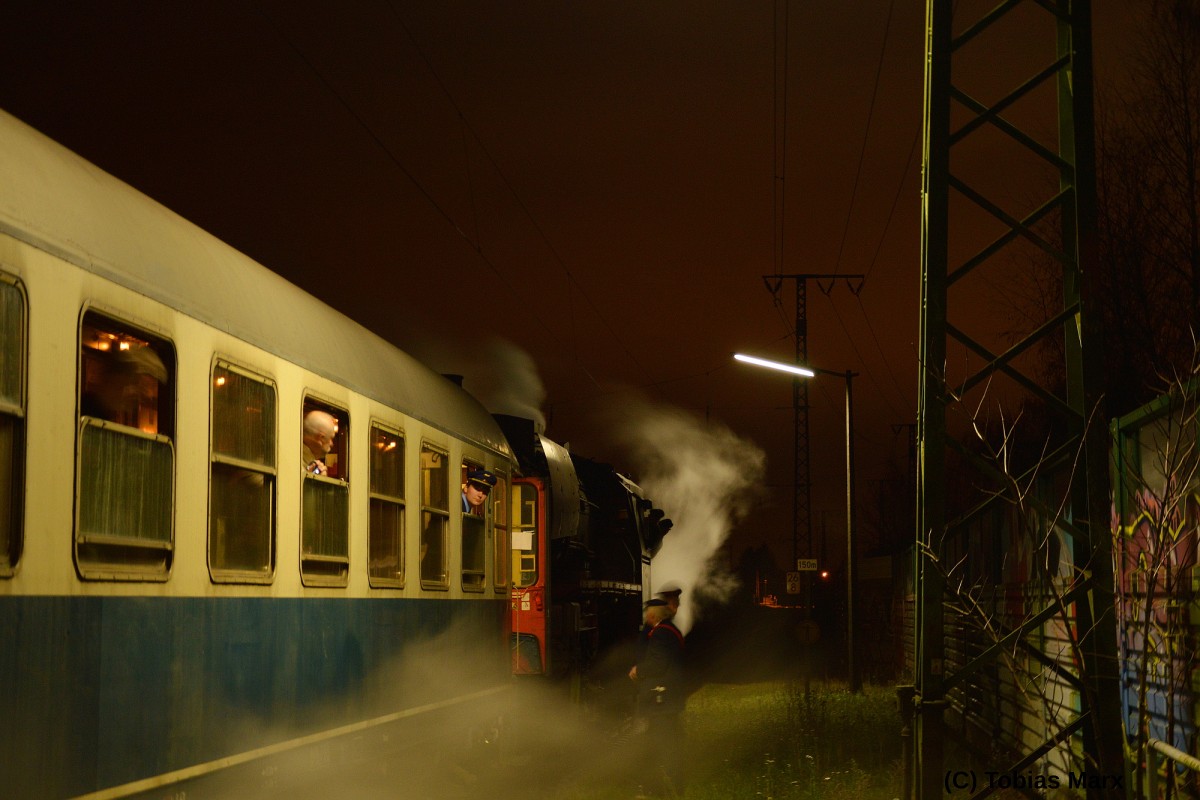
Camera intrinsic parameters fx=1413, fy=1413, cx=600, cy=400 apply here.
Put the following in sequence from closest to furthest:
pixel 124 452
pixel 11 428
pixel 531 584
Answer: pixel 11 428, pixel 124 452, pixel 531 584

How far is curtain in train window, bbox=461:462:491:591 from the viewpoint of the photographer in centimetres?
1191

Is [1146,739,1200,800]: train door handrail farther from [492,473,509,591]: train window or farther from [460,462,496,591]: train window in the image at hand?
[492,473,509,591]: train window

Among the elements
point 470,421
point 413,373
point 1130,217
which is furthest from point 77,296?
point 1130,217

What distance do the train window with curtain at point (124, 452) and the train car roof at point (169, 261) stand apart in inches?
11.4

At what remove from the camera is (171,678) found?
629cm

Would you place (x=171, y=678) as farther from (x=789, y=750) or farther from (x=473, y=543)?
(x=789, y=750)

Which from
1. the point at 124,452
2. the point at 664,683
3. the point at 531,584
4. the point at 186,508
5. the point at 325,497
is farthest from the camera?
the point at 531,584

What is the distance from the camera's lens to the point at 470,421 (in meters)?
12.5

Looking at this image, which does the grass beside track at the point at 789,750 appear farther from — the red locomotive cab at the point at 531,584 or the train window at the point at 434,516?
the train window at the point at 434,516

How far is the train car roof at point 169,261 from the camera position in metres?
5.43

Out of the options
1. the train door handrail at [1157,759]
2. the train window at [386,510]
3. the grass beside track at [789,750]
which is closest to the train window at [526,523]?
the grass beside track at [789,750]

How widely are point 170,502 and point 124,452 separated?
1.31 ft

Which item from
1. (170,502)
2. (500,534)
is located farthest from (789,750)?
(170,502)

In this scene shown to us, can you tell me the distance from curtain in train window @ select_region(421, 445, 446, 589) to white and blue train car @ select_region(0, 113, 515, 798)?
1.75 ft
